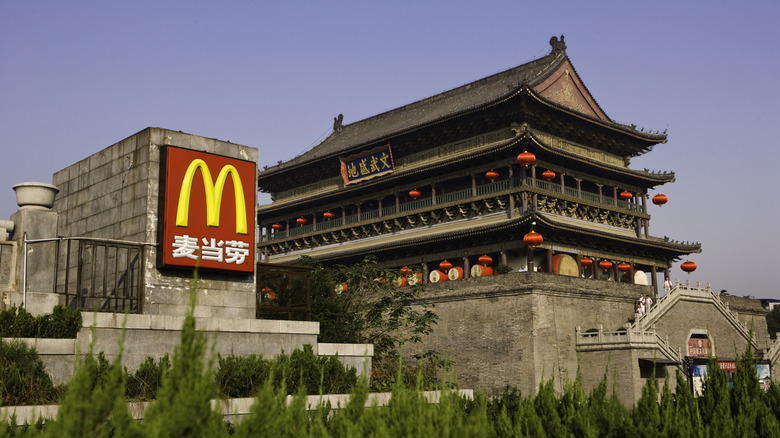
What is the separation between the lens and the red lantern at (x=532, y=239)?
27.9m

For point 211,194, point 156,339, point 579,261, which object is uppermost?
point 579,261

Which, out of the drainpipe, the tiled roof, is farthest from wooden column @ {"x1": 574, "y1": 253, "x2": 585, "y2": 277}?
the drainpipe

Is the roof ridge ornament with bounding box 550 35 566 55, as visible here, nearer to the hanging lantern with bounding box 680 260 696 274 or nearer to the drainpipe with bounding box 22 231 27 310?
the hanging lantern with bounding box 680 260 696 274

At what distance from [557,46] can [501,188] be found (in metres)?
8.97

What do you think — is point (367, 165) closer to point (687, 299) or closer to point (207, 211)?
point (687, 299)

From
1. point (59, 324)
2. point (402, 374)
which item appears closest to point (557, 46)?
point (402, 374)

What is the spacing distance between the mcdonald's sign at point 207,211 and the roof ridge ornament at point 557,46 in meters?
24.9

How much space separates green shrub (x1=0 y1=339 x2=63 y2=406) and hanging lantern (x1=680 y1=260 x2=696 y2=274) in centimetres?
3021

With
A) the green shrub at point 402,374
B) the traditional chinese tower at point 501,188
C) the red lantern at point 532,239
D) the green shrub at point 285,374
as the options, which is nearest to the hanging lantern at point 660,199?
the traditional chinese tower at point 501,188

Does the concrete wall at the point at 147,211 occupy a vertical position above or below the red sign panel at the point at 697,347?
above

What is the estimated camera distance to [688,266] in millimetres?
34750

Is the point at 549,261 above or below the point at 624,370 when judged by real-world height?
above

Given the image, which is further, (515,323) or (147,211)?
(515,323)

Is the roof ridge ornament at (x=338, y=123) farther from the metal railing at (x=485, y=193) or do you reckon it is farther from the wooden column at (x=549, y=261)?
the wooden column at (x=549, y=261)
